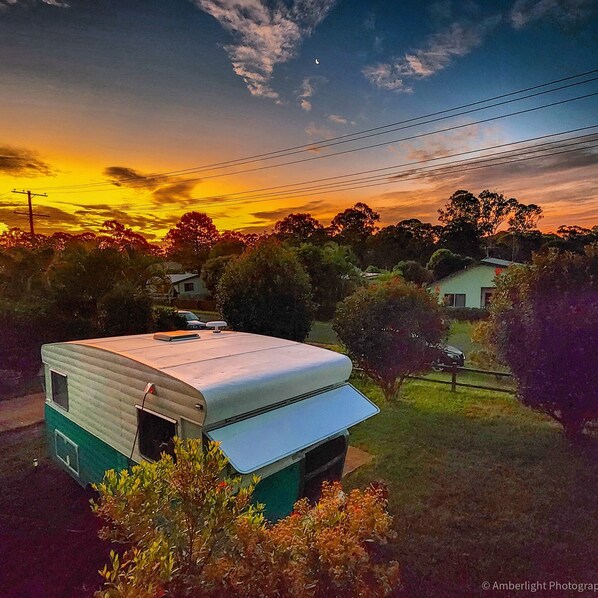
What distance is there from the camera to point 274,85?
9.23m

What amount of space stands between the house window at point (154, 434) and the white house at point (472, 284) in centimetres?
2401

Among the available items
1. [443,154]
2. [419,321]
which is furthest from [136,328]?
[443,154]

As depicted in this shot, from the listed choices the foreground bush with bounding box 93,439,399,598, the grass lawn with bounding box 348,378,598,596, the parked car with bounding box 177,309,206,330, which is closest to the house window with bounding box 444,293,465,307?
the parked car with bounding box 177,309,206,330

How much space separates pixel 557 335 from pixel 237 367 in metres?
5.39

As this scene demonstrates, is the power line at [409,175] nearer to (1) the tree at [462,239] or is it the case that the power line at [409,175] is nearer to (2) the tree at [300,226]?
(1) the tree at [462,239]

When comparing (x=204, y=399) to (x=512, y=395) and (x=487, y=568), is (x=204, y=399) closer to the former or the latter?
(x=487, y=568)

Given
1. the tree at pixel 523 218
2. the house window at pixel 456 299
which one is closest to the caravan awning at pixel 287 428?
the house window at pixel 456 299

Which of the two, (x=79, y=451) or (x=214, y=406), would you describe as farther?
(x=79, y=451)

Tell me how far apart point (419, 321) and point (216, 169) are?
12.3m

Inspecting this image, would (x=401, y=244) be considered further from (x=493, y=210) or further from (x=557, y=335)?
(x=557, y=335)

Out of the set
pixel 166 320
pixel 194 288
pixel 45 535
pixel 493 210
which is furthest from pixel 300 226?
pixel 45 535

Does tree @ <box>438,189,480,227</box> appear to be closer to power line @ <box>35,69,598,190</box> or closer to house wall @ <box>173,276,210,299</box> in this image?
house wall @ <box>173,276,210,299</box>

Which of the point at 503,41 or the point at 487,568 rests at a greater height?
the point at 503,41

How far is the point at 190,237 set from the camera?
53469 millimetres
